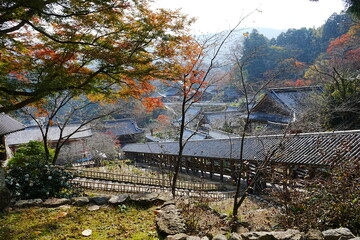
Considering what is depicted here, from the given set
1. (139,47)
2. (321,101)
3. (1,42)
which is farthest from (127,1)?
(321,101)

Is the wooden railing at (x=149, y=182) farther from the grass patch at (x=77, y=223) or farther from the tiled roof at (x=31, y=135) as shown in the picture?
the tiled roof at (x=31, y=135)

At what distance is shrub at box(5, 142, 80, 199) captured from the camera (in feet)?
24.5

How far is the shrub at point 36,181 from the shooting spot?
746 cm

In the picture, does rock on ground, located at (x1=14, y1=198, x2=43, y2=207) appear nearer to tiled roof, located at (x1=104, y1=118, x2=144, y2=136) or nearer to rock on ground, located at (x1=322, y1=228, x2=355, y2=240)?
rock on ground, located at (x1=322, y1=228, x2=355, y2=240)

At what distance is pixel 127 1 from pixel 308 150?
10.4 m

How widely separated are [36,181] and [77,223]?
3362mm

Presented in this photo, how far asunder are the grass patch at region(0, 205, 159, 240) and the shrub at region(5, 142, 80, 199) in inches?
62.8

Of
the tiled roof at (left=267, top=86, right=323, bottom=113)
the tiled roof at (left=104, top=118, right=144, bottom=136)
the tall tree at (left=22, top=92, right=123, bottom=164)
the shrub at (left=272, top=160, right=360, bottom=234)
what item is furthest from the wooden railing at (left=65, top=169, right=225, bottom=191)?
the tiled roof at (left=104, top=118, right=144, bottom=136)

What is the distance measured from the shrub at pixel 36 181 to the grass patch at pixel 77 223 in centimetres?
160

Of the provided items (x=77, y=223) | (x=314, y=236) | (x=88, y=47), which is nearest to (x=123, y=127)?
(x=88, y=47)

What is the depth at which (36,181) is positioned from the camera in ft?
25.6

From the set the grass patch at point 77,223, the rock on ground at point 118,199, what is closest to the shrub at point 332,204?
the grass patch at point 77,223

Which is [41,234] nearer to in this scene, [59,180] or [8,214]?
[8,214]

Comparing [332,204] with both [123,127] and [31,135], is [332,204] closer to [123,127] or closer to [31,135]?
[31,135]
